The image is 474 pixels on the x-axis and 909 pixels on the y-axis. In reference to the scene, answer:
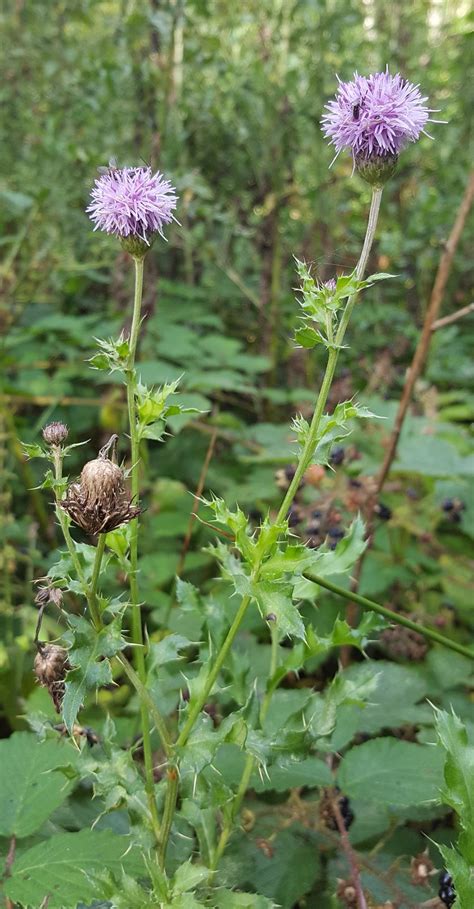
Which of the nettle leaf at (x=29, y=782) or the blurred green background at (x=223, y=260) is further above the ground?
the blurred green background at (x=223, y=260)

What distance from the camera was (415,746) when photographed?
140 centimetres

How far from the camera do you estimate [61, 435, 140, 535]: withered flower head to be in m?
0.86

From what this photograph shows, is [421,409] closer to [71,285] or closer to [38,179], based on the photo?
[71,285]

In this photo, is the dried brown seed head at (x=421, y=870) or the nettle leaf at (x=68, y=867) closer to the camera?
the nettle leaf at (x=68, y=867)

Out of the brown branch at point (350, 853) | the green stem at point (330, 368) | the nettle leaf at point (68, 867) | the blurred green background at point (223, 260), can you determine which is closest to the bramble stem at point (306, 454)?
the green stem at point (330, 368)

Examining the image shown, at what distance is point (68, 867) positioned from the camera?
3.58ft

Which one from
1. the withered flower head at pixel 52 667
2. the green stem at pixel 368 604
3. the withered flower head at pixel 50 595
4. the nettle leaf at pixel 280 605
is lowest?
the withered flower head at pixel 52 667

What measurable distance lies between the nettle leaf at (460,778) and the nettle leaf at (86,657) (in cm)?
44

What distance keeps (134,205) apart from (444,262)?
1090 mm

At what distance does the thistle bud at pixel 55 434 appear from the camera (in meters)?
0.97

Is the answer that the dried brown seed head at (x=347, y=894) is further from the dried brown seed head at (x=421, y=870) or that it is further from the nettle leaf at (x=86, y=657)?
the nettle leaf at (x=86, y=657)

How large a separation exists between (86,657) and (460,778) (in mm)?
517

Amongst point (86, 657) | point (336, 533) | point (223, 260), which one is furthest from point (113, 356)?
point (223, 260)

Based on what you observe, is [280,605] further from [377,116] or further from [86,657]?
[377,116]
